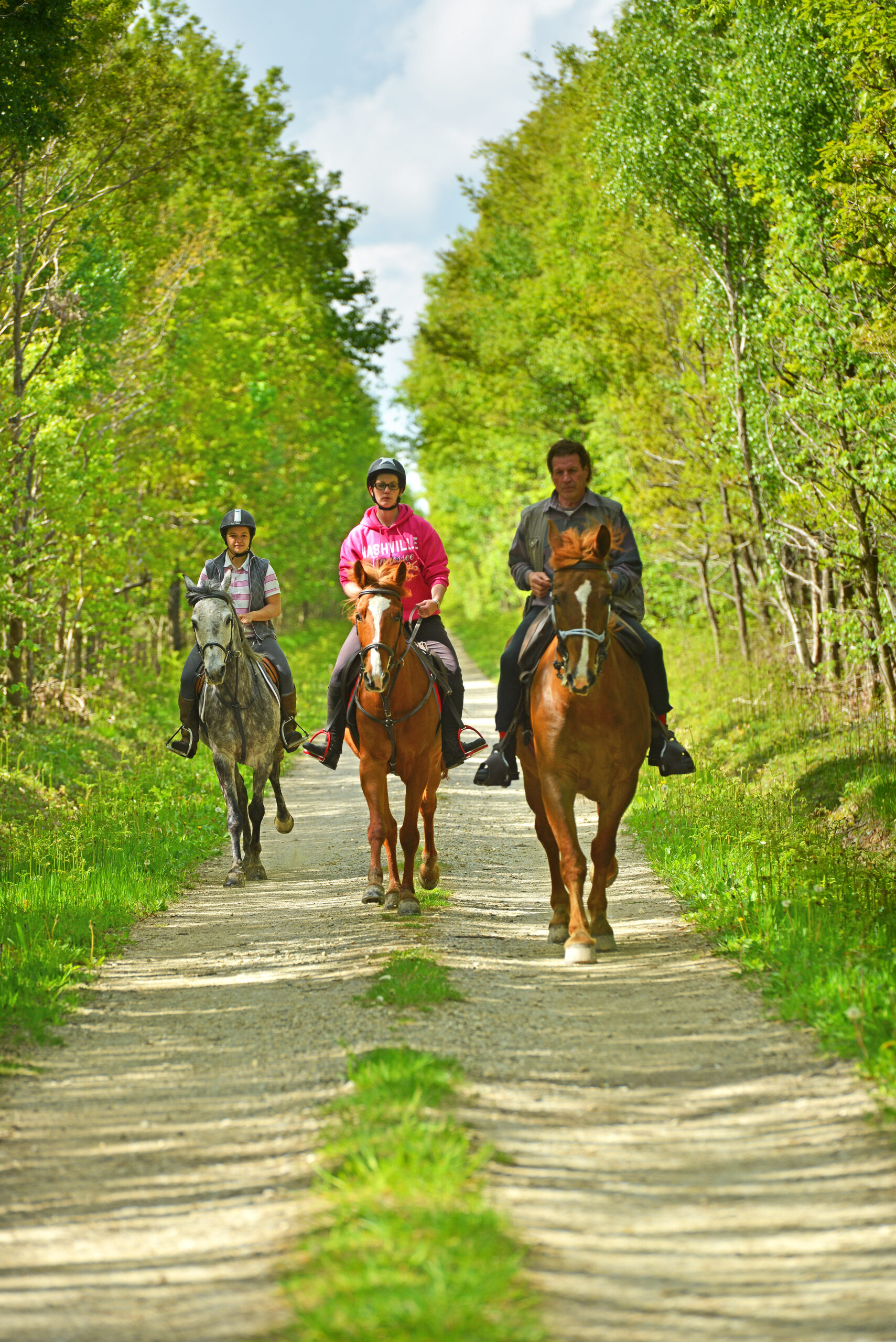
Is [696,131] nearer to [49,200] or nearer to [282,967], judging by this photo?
[49,200]

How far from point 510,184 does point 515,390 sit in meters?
9.79

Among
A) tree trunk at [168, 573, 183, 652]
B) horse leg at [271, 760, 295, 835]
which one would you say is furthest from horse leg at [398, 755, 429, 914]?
tree trunk at [168, 573, 183, 652]

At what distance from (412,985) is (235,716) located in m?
4.70

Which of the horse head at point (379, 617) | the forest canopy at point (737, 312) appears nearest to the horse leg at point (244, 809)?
the horse head at point (379, 617)

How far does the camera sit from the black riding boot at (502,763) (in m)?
8.27

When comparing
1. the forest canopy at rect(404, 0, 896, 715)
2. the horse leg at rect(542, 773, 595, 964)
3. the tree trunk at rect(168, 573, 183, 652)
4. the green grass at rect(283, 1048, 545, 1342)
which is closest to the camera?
the green grass at rect(283, 1048, 545, 1342)

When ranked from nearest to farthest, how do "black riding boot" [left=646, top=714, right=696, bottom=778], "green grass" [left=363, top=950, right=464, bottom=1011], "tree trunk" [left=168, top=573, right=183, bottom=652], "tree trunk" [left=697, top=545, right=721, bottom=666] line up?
1. "green grass" [left=363, top=950, right=464, bottom=1011]
2. "black riding boot" [left=646, top=714, right=696, bottom=778]
3. "tree trunk" [left=697, top=545, right=721, bottom=666]
4. "tree trunk" [left=168, top=573, right=183, bottom=652]

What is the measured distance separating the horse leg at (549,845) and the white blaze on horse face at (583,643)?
100 cm

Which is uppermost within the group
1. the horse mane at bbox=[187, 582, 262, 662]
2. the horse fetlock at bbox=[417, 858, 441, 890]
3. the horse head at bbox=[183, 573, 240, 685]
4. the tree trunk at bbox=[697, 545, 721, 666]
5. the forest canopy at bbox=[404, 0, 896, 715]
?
the forest canopy at bbox=[404, 0, 896, 715]

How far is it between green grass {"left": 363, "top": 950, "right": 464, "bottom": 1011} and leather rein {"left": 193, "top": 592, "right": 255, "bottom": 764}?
387cm

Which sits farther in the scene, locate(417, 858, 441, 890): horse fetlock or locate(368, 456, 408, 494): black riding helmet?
locate(417, 858, 441, 890): horse fetlock

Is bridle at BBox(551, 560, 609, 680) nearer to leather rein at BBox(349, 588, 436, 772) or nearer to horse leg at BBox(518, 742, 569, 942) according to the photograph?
horse leg at BBox(518, 742, 569, 942)

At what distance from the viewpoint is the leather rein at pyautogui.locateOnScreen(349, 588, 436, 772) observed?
8.43 meters

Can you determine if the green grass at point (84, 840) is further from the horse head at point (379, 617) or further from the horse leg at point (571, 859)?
the horse leg at point (571, 859)
